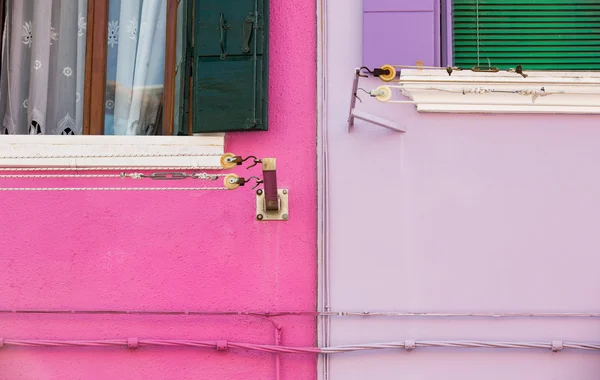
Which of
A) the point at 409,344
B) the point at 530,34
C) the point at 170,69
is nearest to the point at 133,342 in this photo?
the point at 409,344

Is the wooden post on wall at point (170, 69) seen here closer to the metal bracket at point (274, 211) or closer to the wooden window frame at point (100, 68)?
the wooden window frame at point (100, 68)

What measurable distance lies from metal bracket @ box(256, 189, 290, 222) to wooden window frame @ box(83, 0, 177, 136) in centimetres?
71

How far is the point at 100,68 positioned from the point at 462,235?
2.37 metres

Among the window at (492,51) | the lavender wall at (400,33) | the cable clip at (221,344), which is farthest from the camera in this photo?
the lavender wall at (400,33)

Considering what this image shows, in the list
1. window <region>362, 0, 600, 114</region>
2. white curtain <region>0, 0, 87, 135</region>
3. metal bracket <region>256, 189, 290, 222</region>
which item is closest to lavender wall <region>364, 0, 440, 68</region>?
window <region>362, 0, 600, 114</region>

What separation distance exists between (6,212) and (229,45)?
5.24ft

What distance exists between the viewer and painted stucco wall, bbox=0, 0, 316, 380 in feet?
19.2

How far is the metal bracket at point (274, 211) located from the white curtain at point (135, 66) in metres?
0.82

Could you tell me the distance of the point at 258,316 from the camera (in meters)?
5.88

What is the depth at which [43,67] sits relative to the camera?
6453 millimetres

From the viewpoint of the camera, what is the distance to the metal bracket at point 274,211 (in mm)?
5980

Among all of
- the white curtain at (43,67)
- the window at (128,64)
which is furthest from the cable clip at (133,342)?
the white curtain at (43,67)

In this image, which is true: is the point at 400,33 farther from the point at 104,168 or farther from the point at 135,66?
the point at 104,168

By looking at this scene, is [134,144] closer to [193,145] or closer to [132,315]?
[193,145]
